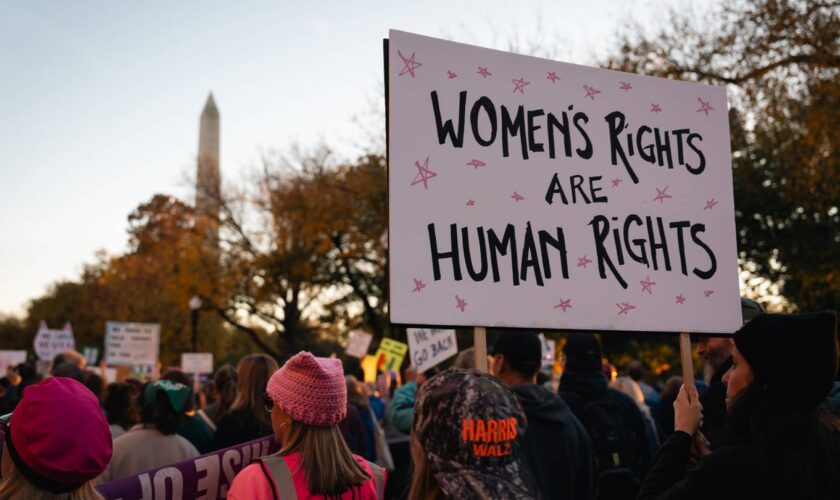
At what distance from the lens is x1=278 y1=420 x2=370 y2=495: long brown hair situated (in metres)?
2.88

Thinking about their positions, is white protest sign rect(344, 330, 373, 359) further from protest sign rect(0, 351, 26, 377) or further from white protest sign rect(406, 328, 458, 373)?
protest sign rect(0, 351, 26, 377)

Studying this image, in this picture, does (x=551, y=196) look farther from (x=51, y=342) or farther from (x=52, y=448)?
(x=51, y=342)

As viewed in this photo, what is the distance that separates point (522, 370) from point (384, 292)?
90.9ft

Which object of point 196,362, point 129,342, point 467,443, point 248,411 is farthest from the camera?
point 196,362

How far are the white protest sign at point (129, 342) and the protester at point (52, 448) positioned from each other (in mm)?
16752

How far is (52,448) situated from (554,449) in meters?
2.20

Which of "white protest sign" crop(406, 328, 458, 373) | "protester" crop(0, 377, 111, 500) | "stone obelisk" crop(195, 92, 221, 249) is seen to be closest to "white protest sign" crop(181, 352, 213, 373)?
"stone obelisk" crop(195, 92, 221, 249)

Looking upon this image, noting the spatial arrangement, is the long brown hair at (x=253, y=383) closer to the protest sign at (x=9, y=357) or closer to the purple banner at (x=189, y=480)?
the purple banner at (x=189, y=480)

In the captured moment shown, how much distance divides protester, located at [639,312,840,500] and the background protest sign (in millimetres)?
1150

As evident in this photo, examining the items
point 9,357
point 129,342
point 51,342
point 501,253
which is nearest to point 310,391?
point 501,253

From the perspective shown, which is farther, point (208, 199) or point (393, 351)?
point (208, 199)

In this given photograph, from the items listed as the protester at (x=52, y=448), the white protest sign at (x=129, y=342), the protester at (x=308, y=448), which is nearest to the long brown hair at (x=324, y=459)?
the protester at (x=308, y=448)

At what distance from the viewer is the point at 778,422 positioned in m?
2.37

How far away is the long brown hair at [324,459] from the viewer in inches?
113
